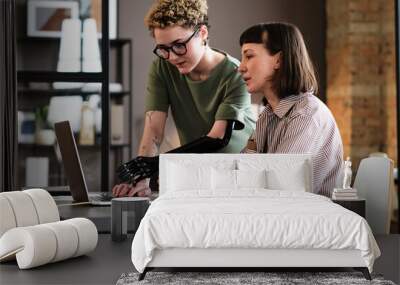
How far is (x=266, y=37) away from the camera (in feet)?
22.0

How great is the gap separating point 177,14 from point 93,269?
286cm

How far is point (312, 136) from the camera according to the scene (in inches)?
236

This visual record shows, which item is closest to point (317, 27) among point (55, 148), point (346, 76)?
point (346, 76)

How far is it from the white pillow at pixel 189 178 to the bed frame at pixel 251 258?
1.35 meters

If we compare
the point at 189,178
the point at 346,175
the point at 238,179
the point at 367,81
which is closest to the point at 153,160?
the point at 189,178

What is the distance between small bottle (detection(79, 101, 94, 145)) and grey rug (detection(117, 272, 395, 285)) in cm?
281

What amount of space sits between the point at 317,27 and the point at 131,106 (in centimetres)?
197

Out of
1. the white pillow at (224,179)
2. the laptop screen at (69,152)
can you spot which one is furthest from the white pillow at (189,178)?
the laptop screen at (69,152)

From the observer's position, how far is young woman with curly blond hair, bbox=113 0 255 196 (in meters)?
6.64

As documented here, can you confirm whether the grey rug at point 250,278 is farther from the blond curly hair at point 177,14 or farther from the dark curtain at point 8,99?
the blond curly hair at point 177,14

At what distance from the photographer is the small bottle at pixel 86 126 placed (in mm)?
7039

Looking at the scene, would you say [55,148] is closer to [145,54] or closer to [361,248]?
[145,54]

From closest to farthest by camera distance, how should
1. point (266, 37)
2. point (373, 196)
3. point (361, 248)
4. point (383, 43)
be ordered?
point (361, 248)
point (373, 196)
point (266, 37)
point (383, 43)

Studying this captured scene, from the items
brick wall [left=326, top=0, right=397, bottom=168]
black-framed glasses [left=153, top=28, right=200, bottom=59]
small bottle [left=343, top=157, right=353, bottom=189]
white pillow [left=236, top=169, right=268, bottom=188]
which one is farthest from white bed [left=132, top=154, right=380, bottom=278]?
brick wall [left=326, top=0, right=397, bottom=168]
